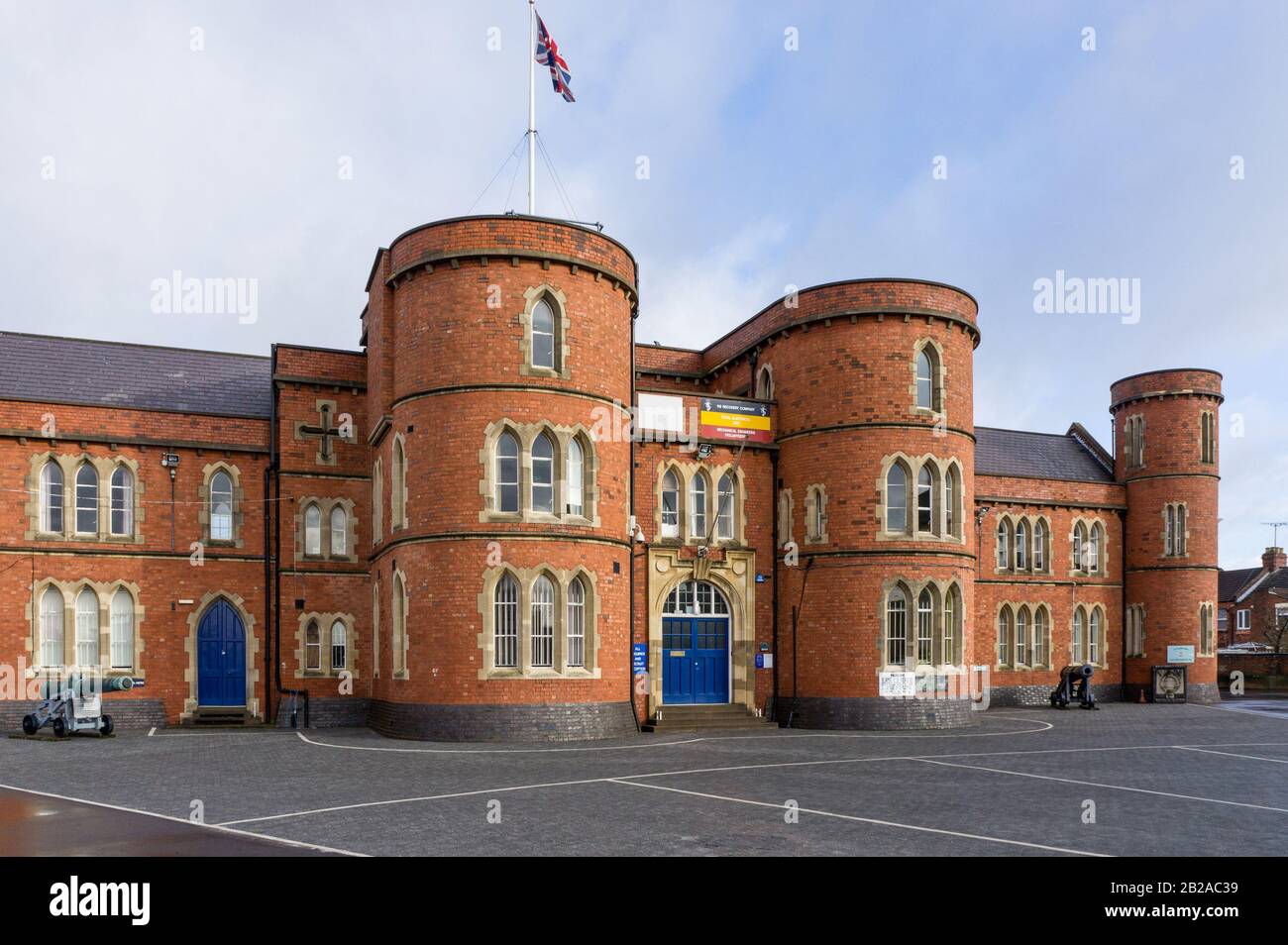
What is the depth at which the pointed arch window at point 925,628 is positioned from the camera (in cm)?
2622

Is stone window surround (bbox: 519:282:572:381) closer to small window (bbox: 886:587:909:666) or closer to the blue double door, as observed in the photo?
the blue double door

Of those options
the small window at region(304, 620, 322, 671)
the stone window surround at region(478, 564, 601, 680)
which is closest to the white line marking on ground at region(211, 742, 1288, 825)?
the stone window surround at region(478, 564, 601, 680)

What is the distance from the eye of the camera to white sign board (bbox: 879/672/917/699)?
25.8 metres

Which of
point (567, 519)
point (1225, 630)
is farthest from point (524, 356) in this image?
point (1225, 630)

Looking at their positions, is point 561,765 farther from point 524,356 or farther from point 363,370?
point 363,370

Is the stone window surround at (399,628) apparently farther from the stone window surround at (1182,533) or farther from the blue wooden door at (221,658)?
the stone window surround at (1182,533)

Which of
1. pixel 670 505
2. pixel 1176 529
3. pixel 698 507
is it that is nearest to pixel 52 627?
pixel 670 505

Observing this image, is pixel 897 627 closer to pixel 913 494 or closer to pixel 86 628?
pixel 913 494

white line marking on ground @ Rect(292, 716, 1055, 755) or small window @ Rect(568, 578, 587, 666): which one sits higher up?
small window @ Rect(568, 578, 587, 666)

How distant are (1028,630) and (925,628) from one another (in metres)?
12.1

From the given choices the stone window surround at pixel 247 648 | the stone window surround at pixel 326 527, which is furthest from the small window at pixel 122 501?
the stone window surround at pixel 326 527

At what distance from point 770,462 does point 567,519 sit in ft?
24.9

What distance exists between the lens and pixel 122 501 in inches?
1048

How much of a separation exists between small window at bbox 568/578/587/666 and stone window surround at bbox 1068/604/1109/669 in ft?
71.7
